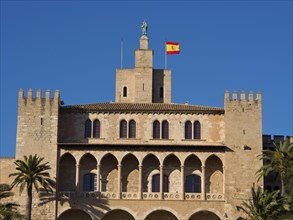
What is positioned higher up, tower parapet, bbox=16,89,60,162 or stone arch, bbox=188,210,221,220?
tower parapet, bbox=16,89,60,162

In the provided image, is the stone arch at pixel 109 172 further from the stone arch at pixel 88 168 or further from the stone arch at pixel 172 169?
the stone arch at pixel 172 169

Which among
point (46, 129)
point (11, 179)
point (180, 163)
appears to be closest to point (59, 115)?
point (46, 129)

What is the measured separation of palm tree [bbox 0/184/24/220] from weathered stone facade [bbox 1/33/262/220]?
7.89 ft

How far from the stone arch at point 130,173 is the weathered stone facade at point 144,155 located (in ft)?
0.27

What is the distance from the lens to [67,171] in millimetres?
67500

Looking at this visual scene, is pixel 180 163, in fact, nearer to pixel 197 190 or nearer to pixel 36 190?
pixel 197 190

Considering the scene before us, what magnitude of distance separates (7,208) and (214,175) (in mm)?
17642

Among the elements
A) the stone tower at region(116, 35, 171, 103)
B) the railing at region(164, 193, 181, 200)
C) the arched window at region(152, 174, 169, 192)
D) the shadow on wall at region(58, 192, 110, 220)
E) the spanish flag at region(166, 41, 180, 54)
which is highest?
the spanish flag at region(166, 41, 180, 54)

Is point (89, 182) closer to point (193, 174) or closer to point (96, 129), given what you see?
point (96, 129)

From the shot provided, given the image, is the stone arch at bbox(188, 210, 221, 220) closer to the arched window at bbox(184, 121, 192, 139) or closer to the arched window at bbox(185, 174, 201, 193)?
the arched window at bbox(185, 174, 201, 193)

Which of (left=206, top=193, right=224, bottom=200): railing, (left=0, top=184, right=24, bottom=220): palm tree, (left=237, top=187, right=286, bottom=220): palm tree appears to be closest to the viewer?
(left=0, top=184, right=24, bottom=220): palm tree

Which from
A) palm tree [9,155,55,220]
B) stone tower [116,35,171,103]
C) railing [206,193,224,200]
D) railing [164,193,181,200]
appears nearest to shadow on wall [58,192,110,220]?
palm tree [9,155,55,220]

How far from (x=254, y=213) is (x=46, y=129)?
18.4m

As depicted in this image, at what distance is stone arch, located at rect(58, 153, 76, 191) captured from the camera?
6712cm
